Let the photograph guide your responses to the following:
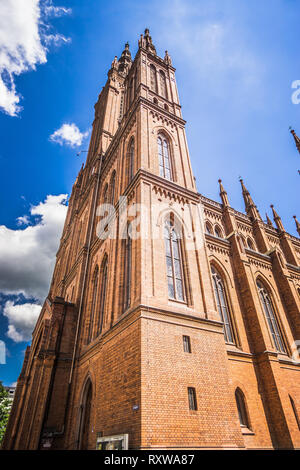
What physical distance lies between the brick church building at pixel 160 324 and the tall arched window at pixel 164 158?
0.09 meters

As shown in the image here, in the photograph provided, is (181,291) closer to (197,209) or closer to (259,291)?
(197,209)

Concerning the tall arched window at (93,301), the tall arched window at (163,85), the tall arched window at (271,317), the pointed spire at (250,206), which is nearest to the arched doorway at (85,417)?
the tall arched window at (93,301)

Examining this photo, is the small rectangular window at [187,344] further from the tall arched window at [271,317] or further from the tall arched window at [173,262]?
the tall arched window at [271,317]

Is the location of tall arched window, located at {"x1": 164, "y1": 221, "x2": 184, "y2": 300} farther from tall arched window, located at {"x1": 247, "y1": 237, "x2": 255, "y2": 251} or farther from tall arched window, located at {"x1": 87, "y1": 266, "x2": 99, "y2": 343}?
tall arched window, located at {"x1": 247, "y1": 237, "x2": 255, "y2": 251}

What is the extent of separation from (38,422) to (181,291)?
9681mm

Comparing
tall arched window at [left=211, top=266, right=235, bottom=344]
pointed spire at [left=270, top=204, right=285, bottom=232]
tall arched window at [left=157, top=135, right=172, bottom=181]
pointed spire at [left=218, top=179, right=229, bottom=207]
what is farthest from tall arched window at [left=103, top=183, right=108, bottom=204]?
pointed spire at [left=270, top=204, right=285, bottom=232]

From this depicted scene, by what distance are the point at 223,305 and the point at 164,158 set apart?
32.1 ft

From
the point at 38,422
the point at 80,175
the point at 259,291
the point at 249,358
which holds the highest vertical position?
the point at 80,175

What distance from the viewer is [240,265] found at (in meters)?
18.6

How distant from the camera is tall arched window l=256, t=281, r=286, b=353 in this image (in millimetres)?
17641

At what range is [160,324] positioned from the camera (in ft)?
34.9

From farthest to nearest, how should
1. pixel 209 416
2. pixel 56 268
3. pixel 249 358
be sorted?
pixel 56 268 → pixel 249 358 → pixel 209 416

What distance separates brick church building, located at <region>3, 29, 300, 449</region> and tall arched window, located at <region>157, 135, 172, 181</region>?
9 cm
